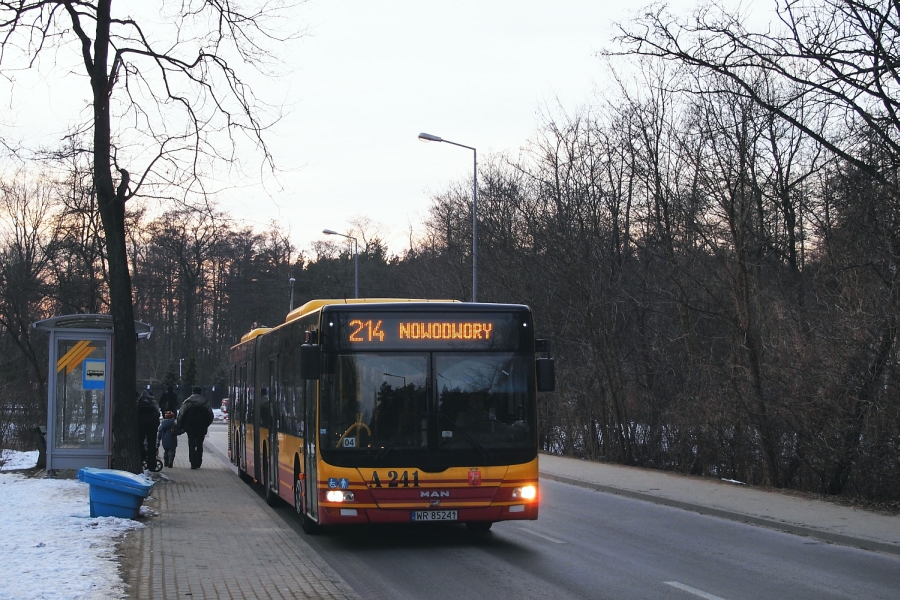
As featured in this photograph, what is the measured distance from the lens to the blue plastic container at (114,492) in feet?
38.4

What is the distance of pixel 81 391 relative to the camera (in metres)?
18.5

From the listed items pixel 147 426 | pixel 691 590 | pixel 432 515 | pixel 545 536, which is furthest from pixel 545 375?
pixel 147 426

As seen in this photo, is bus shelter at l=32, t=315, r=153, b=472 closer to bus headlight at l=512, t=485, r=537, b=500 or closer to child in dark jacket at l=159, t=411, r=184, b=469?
child in dark jacket at l=159, t=411, r=184, b=469

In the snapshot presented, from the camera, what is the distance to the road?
8.73 metres

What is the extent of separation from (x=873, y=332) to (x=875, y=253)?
3.86ft

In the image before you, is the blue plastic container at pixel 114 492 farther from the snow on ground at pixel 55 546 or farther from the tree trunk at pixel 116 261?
the tree trunk at pixel 116 261

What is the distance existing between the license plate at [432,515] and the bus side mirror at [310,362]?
188 cm

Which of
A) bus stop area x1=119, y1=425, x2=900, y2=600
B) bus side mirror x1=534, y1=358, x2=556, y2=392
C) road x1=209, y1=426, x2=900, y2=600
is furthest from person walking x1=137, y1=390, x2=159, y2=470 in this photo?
bus side mirror x1=534, y1=358, x2=556, y2=392

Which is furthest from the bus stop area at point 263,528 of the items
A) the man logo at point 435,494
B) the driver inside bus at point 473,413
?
the driver inside bus at point 473,413

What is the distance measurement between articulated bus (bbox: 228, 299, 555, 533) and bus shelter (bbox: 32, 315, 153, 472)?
7.86m

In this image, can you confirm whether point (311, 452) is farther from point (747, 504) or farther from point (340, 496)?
point (747, 504)

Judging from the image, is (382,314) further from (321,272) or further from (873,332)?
(321,272)

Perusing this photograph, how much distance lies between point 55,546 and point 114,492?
244 cm

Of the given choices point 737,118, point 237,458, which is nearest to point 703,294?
point 737,118
